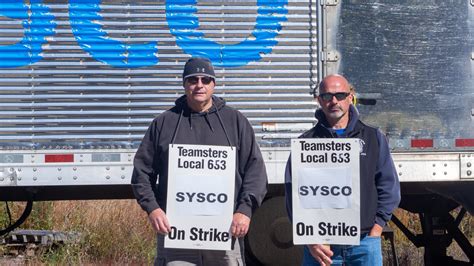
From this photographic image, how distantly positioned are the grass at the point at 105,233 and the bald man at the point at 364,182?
191 inches

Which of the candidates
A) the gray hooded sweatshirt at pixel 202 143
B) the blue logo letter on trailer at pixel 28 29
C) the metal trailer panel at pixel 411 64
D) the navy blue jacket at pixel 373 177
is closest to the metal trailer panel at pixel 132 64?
the blue logo letter on trailer at pixel 28 29

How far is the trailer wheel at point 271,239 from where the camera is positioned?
719 centimetres

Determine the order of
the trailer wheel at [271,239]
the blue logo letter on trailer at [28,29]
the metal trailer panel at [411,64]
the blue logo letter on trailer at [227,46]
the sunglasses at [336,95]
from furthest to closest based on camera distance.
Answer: the trailer wheel at [271,239], the metal trailer panel at [411,64], the blue logo letter on trailer at [227,46], the blue logo letter on trailer at [28,29], the sunglasses at [336,95]

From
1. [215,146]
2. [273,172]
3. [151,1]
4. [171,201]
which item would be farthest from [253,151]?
[151,1]

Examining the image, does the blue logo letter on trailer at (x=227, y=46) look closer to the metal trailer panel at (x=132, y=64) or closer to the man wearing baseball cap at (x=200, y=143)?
the metal trailer panel at (x=132, y=64)

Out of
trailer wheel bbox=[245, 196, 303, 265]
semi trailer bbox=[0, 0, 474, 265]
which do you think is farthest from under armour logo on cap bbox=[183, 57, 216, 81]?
trailer wheel bbox=[245, 196, 303, 265]

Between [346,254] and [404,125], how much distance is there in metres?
2.10

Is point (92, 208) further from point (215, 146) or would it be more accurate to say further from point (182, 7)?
point (215, 146)

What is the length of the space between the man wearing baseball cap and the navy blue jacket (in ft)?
0.74

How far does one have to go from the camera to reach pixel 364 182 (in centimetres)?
462

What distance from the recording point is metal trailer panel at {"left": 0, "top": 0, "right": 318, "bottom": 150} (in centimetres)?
620

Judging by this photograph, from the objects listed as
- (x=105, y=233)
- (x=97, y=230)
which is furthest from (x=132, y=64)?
(x=97, y=230)

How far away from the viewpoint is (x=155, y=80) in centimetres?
628

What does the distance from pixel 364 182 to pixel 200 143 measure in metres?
0.88
